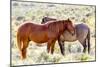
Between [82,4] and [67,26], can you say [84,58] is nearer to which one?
[67,26]

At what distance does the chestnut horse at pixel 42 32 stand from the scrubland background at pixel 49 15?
0.05m

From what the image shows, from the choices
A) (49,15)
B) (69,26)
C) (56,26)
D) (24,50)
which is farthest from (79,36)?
(24,50)

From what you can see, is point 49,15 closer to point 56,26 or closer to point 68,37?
point 56,26

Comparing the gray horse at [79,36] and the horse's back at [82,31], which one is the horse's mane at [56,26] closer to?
the gray horse at [79,36]

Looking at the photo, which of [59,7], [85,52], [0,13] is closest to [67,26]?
[59,7]

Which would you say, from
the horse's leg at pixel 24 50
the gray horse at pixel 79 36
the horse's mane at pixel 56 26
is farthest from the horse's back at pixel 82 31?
the horse's leg at pixel 24 50

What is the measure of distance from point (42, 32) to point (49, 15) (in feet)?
0.77

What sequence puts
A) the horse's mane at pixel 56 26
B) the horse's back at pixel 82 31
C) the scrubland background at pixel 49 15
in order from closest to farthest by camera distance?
the scrubland background at pixel 49 15 → the horse's mane at pixel 56 26 → the horse's back at pixel 82 31

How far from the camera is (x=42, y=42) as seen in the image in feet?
7.91

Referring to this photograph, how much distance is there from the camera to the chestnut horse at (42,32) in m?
2.32

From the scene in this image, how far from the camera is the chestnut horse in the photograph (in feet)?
7.61

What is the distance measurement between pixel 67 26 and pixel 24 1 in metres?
0.65

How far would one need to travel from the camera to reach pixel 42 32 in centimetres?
241

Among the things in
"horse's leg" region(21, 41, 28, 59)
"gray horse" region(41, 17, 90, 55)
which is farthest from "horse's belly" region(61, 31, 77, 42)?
"horse's leg" region(21, 41, 28, 59)
